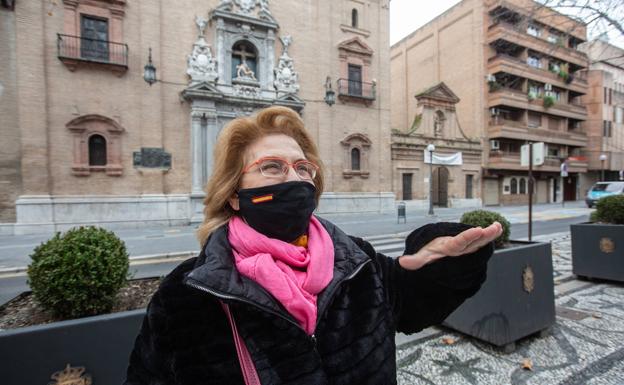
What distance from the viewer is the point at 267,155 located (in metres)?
1.45

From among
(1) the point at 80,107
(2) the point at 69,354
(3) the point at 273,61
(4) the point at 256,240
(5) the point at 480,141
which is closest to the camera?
(4) the point at 256,240

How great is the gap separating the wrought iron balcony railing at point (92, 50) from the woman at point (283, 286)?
15124 millimetres

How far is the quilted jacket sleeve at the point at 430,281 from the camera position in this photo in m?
1.36

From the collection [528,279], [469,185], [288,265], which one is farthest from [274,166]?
[469,185]

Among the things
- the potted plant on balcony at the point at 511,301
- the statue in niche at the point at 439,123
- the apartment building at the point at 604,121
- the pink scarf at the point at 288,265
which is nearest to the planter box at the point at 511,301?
the potted plant on balcony at the point at 511,301

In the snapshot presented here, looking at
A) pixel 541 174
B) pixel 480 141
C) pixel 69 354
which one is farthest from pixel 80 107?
pixel 541 174

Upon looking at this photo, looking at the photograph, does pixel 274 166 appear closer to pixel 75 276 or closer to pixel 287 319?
pixel 287 319

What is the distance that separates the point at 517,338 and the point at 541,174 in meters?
31.9

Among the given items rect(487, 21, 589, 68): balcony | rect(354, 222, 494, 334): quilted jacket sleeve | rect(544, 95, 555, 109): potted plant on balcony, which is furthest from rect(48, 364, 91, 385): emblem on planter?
rect(544, 95, 555, 109): potted plant on balcony

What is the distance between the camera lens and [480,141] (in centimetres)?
2430

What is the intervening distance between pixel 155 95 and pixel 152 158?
9.66ft

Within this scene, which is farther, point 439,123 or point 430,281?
point 439,123

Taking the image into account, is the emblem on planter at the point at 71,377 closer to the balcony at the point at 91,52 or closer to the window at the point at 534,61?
the balcony at the point at 91,52

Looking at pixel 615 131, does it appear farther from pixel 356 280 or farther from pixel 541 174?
pixel 356 280
